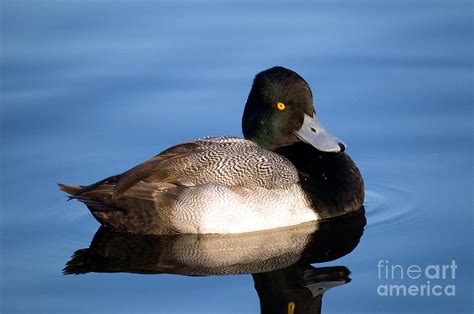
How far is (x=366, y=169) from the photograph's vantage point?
432 inches

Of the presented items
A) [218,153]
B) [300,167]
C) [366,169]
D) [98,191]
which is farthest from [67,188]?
[366,169]

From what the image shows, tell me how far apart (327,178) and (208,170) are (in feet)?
3.78

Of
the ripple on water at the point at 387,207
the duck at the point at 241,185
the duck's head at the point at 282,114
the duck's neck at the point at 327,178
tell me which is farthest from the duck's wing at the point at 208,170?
the ripple on water at the point at 387,207

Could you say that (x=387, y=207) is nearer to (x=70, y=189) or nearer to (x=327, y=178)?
(x=327, y=178)

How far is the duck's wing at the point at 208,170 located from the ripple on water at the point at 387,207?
Answer: 2.62 ft

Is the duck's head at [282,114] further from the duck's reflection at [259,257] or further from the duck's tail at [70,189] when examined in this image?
the duck's tail at [70,189]

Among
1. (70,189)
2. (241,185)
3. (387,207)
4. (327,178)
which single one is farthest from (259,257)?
(70,189)

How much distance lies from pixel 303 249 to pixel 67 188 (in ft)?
6.80

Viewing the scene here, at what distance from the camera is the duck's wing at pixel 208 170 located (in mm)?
9570

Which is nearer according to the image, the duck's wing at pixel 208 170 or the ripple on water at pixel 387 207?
the duck's wing at pixel 208 170

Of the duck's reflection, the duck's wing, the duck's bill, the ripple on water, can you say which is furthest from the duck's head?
the duck's reflection

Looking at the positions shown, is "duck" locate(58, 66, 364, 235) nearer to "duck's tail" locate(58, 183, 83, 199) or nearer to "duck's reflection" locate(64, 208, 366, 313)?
"duck's tail" locate(58, 183, 83, 199)

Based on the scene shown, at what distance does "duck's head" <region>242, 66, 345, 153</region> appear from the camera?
1014 centimetres

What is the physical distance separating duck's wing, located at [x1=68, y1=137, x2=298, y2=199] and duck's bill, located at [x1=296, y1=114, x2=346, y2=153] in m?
0.48
